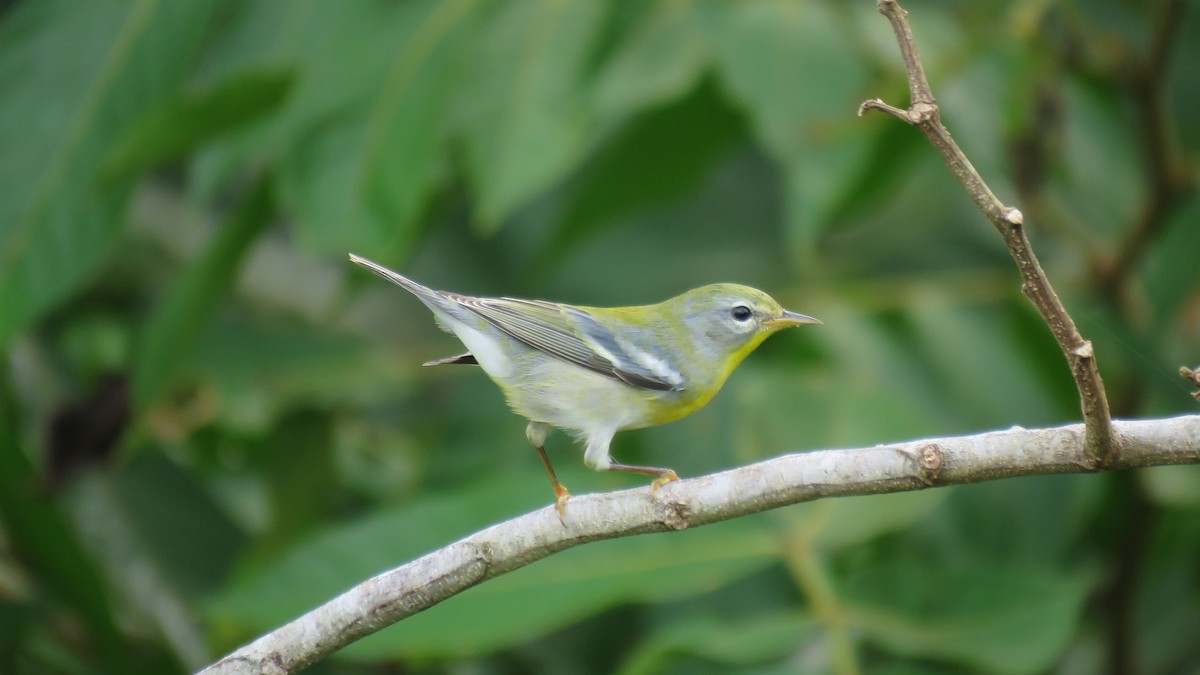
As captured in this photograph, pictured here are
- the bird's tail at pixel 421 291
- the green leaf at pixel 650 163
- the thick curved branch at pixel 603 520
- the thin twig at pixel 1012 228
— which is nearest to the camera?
the thin twig at pixel 1012 228

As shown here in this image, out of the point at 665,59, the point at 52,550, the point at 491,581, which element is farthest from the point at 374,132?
the point at 52,550

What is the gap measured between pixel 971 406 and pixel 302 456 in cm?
232

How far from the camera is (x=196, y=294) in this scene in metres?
3.26

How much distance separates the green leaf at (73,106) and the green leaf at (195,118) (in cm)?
9

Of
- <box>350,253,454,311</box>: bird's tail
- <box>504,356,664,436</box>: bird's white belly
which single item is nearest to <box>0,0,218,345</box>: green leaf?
<box>350,253,454,311</box>: bird's tail

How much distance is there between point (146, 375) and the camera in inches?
129

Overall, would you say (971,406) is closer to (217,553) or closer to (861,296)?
(861,296)

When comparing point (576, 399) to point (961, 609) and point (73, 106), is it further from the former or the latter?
point (73, 106)

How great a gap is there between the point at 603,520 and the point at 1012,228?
78 cm

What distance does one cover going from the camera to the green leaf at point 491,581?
9.25 ft

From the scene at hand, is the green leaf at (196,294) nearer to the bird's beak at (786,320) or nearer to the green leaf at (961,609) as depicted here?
the bird's beak at (786,320)

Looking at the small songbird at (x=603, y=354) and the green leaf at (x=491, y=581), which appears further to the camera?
the green leaf at (x=491, y=581)

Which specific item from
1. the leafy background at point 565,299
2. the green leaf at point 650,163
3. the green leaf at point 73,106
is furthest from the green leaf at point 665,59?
the green leaf at point 73,106

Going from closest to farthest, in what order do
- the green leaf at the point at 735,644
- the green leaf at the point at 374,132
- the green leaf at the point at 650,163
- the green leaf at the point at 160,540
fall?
the green leaf at the point at 735,644
the green leaf at the point at 374,132
the green leaf at the point at 650,163
the green leaf at the point at 160,540
